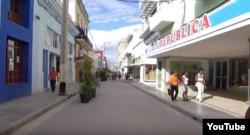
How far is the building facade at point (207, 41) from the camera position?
47.2ft

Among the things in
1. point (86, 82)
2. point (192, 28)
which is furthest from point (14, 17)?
point (192, 28)

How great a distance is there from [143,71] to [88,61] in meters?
33.1

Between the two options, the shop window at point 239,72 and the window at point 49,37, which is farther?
the window at point 49,37

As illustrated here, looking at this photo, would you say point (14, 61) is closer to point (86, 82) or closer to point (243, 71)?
point (86, 82)

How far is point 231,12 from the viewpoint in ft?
46.4

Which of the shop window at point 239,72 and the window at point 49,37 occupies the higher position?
the window at point 49,37

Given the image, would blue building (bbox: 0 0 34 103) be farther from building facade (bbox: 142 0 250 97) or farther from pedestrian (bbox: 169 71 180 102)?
building facade (bbox: 142 0 250 97)

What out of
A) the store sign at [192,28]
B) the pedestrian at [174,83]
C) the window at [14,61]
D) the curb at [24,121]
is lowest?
the curb at [24,121]

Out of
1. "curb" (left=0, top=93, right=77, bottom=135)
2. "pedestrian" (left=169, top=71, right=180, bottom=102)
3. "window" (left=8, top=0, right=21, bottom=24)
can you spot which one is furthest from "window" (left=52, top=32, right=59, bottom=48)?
"curb" (left=0, top=93, right=77, bottom=135)

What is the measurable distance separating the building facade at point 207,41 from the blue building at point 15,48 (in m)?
8.33

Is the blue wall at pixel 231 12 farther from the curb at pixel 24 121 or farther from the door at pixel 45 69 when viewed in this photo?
the door at pixel 45 69

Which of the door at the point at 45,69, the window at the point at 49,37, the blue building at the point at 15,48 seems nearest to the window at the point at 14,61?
the blue building at the point at 15,48

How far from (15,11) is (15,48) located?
2.13 metres

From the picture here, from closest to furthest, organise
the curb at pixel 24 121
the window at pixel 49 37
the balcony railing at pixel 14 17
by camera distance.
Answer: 1. the curb at pixel 24 121
2. the balcony railing at pixel 14 17
3. the window at pixel 49 37
